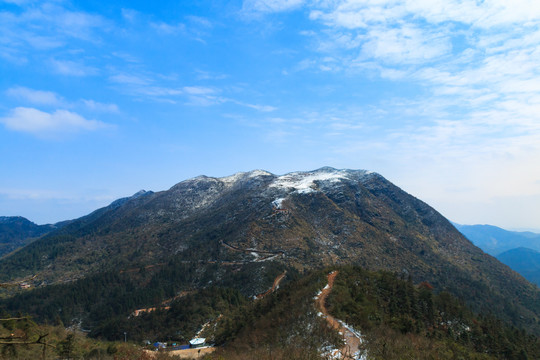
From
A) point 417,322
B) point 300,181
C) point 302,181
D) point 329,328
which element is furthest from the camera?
point 300,181

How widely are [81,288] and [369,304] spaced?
96.4m

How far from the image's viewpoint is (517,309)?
3393 inches

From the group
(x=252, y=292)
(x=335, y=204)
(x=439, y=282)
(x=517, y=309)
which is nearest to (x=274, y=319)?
(x=252, y=292)

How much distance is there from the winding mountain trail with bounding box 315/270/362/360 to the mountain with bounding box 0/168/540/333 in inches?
1089

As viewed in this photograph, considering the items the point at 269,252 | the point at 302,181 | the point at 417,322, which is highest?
the point at 302,181

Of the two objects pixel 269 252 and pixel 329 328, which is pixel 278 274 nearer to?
pixel 269 252

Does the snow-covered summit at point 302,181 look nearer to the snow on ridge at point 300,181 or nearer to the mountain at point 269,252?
the snow on ridge at point 300,181

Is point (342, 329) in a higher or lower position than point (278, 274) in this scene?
higher

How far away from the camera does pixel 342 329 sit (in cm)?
3167

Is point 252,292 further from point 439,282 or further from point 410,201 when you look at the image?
point 410,201

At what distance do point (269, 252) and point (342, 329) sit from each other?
68152 mm

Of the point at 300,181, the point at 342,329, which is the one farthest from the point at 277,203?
the point at 342,329

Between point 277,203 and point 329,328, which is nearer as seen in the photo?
point 329,328

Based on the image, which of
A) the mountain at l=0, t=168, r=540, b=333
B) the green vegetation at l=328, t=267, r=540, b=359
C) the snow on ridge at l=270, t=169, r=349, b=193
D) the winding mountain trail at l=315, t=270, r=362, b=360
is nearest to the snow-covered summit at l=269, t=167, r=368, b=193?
the snow on ridge at l=270, t=169, r=349, b=193
